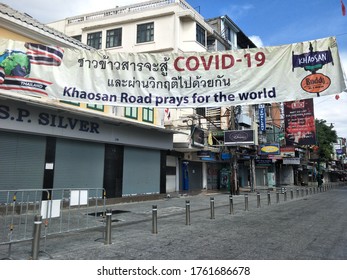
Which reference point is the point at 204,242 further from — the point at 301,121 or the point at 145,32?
the point at 301,121

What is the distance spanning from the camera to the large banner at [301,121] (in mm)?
30406

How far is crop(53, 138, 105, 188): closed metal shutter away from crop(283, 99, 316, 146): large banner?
21345mm

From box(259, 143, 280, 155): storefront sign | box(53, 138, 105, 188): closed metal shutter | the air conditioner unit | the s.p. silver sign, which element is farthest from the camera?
box(259, 143, 280, 155): storefront sign

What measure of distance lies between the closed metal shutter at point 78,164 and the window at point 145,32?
49.2ft

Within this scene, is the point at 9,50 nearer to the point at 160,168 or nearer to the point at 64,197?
the point at 64,197

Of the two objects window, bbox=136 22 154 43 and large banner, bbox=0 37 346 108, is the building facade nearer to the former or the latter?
large banner, bbox=0 37 346 108

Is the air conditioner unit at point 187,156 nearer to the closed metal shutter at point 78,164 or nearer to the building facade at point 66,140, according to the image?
the building facade at point 66,140

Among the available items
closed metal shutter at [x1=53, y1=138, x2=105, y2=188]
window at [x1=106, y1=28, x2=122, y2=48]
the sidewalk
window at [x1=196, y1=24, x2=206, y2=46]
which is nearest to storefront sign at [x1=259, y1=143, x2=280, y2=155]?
window at [x1=196, y1=24, x2=206, y2=46]

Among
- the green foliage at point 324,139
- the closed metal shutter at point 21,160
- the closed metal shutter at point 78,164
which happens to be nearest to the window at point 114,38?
the closed metal shutter at point 78,164

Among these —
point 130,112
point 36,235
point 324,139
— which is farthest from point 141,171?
point 324,139

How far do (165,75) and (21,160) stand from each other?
1018 cm

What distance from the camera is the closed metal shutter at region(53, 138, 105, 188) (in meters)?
15.2

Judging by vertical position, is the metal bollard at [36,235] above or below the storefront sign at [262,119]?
A: below
